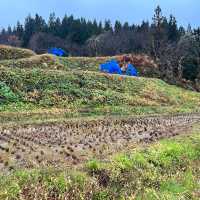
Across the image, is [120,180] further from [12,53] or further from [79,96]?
[12,53]

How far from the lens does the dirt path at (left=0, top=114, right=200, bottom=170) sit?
16.6 m

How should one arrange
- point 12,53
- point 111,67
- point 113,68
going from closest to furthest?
point 113,68 < point 111,67 < point 12,53

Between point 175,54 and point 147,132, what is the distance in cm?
6228

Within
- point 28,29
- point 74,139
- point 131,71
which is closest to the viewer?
point 74,139

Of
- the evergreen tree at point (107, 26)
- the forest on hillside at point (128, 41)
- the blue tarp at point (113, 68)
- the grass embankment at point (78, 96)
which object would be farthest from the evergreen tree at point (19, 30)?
the grass embankment at point (78, 96)

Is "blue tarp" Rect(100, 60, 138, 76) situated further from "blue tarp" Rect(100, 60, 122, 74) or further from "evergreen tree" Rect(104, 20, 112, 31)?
"evergreen tree" Rect(104, 20, 112, 31)

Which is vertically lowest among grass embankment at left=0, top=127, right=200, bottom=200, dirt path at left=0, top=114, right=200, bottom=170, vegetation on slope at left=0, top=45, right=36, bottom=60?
grass embankment at left=0, top=127, right=200, bottom=200

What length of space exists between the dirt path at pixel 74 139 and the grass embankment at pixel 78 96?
17.2ft

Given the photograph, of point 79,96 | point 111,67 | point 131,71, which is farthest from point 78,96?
point 131,71

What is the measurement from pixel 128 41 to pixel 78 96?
8557 centimetres

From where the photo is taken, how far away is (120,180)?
14.3 metres

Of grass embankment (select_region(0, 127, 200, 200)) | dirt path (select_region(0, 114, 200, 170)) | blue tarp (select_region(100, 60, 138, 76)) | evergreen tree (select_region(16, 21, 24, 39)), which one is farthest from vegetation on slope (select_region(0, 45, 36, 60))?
evergreen tree (select_region(16, 21, 24, 39))

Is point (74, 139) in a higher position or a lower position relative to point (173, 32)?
lower

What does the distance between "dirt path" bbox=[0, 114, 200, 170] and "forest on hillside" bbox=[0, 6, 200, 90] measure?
1575 inches
